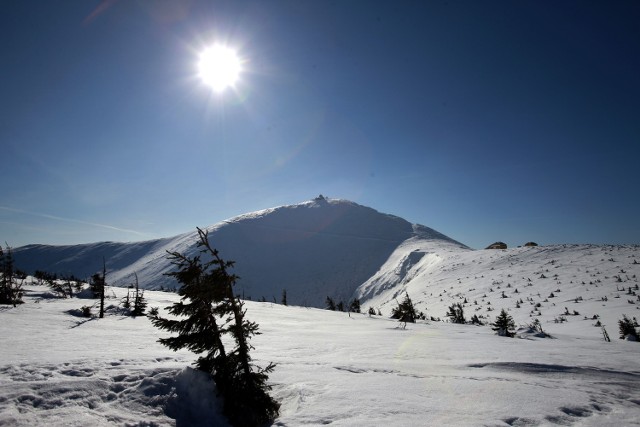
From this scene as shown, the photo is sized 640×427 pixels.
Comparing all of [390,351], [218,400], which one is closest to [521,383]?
[390,351]

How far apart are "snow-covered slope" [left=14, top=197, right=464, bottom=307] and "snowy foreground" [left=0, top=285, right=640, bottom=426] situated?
7815 centimetres

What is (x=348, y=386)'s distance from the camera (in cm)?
781

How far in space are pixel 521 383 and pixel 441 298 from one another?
31024 mm

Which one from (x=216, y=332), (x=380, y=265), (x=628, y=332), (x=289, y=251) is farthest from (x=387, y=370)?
(x=289, y=251)

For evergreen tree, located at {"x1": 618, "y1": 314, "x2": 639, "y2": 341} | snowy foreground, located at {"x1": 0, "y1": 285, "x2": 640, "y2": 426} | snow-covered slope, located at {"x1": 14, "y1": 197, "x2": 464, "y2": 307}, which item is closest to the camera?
snowy foreground, located at {"x1": 0, "y1": 285, "x2": 640, "y2": 426}

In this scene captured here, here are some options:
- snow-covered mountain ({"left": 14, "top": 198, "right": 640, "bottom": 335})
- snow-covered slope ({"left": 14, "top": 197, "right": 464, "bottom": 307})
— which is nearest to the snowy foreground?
snow-covered mountain ({"left": 14, "top": 198, "right": 640, "bottom": 335})

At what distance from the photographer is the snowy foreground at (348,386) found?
19.4 feet

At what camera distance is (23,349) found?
10.2 metres

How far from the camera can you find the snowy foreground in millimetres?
5922

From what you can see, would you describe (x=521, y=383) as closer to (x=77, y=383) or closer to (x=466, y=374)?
(x=466, y=374)

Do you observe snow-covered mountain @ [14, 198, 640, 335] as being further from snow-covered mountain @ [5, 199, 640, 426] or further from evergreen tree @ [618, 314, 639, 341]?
evergreen tree @ [618, 314, 639, 341]

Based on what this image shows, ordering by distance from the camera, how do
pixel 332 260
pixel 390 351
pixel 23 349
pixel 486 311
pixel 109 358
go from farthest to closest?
pixel 332 260
pixel 486 311
pixel 390 351
pixel 23 349
pixel 109 358

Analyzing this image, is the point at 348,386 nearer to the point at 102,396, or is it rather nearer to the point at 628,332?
the point at 102,396

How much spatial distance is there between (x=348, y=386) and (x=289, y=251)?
115920mm
